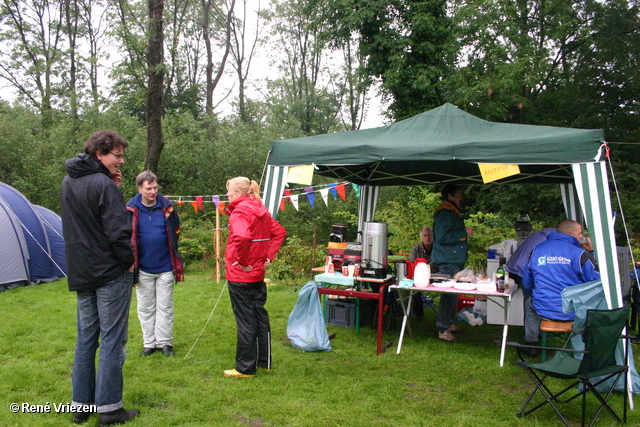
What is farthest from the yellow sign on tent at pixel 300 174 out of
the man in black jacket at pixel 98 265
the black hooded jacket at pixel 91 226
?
the black hooded jacket at pixel 91 226

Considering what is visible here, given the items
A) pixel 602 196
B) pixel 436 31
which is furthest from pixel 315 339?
pixel 436 31

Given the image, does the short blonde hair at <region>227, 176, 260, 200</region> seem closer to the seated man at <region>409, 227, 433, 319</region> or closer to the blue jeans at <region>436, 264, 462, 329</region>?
the blue jeans at <region>436, 264, 462, 329</region>

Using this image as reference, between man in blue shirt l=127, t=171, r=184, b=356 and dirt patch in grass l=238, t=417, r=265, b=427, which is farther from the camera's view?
man in blue shirt l=127, t=171, r=184, b=356

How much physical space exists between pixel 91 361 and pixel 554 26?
14.8 m

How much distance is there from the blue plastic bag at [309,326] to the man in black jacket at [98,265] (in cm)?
188

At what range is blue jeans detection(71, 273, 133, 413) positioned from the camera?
2.82 meters

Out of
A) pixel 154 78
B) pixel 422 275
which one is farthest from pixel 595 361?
pixel 154 78

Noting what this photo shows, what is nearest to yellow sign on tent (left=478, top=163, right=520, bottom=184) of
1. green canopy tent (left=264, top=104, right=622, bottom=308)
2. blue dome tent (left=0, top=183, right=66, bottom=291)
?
green canopy tent (left=264, top=104, right=622, bottom=308)

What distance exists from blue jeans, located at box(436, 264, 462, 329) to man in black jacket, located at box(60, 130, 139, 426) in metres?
3.08

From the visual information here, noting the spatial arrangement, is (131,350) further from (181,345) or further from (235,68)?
(235,68)

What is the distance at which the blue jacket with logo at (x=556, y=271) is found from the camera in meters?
3.95

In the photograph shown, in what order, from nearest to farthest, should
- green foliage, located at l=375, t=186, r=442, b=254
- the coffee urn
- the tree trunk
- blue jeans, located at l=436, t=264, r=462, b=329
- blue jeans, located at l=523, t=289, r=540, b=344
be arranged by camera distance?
blue jeans, located at l=523, t=289, r=540, b=344
the coffee urn
blue jeans, located at l=436, t=264, r=462, b=329
green foliage, located at l=375, t=186, r=442, b=254
the tree trunk

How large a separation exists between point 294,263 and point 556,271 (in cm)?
513

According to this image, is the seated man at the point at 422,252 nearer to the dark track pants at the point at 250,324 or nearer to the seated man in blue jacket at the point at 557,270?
the seated man in blue jacket at the point at 557,270
